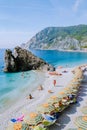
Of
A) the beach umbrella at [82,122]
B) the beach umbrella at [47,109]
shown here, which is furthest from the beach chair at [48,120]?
the beach umbrella at [82,122]

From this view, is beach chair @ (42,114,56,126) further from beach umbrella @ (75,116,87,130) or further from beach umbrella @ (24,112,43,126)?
beach umbrella @ (75,116,87,130)

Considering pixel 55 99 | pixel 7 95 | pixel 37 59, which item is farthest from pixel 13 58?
pixel 55 99

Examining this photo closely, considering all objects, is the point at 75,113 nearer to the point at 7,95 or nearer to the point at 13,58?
the point at 7,95

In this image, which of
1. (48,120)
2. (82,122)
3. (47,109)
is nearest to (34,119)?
(48,120)

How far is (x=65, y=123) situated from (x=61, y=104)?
141 inches

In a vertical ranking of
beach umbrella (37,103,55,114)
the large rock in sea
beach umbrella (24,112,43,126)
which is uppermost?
the large rock in sea

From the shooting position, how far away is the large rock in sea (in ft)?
225

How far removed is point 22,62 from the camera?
71312 millimetres

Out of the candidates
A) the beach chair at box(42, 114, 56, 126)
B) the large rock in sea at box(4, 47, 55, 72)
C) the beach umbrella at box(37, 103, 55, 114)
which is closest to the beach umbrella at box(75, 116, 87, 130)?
the beach chair at box(42, 114, 56, 126)

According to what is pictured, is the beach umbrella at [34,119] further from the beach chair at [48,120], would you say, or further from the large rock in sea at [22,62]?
the large rock in sea at [22,62]

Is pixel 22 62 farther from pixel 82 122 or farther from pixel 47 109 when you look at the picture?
pixel 82 122

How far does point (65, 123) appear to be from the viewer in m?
19.9

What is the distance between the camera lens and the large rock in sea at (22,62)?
225 feet

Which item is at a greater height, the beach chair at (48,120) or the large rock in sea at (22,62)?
the large rock in sea at (22,62)
